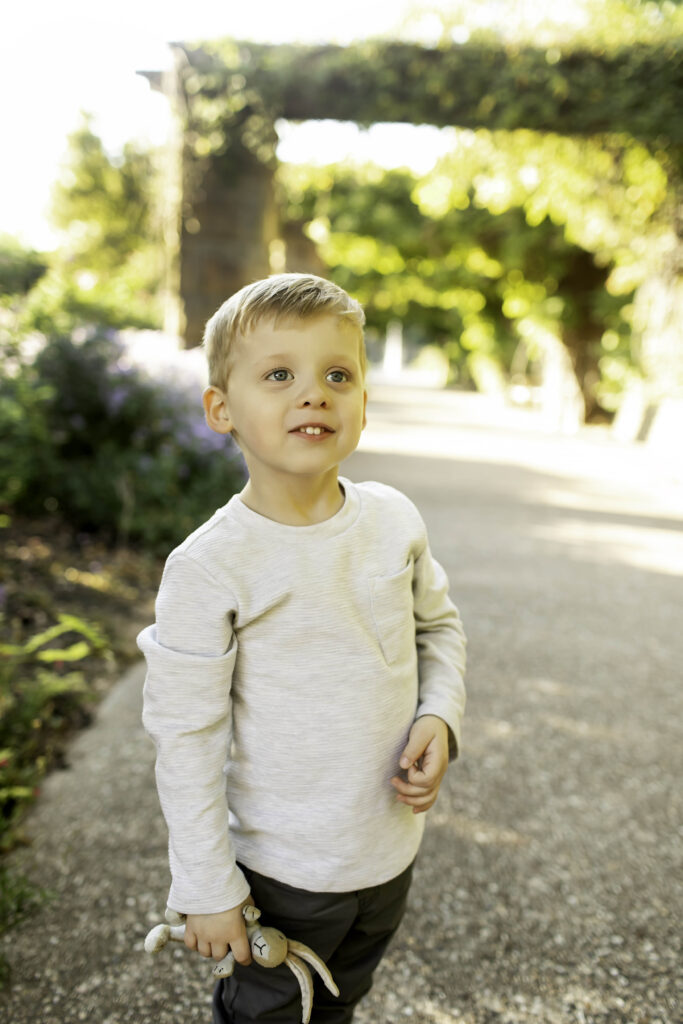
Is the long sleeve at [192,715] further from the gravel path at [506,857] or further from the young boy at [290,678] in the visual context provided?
the gravel path at [506,857]

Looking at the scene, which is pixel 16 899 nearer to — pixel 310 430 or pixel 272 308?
pixel 310 430

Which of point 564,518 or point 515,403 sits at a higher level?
point 564,518

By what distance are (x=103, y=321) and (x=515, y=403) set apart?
17.9 meters

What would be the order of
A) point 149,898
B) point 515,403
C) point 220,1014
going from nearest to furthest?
1. point 220,1014
2. point 149,898
3. point 515,403

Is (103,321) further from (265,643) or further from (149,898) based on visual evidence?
(265,643)

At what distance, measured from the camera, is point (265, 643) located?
46.9 inches

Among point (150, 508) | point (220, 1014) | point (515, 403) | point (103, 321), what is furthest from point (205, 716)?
point (515, 403)

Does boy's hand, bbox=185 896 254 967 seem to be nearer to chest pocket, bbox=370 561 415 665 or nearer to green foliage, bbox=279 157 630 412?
chest pocket, bbox=370 561 415 665

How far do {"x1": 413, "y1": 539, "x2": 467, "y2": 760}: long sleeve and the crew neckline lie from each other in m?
0.18

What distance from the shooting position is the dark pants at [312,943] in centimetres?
123

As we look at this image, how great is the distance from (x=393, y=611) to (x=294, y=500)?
0.79 feet

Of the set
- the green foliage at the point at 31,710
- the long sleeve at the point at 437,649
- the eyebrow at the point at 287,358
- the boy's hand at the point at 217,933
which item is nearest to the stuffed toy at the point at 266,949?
the boy's hand at the point at 217,933

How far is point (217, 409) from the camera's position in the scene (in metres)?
1.25

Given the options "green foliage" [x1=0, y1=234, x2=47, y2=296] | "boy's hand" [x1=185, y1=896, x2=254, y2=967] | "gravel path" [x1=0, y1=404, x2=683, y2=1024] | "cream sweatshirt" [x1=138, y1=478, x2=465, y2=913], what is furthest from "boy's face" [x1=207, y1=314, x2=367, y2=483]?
"green foliage" [x1=0, y1=234, x2=47, y2=296]
